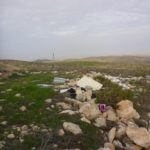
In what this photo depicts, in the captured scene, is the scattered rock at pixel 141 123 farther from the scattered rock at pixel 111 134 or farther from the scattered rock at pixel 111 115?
the scattered rock at pixel 111 134

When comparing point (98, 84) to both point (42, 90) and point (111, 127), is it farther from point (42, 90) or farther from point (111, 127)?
point (111, 127)

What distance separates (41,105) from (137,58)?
116449 mm

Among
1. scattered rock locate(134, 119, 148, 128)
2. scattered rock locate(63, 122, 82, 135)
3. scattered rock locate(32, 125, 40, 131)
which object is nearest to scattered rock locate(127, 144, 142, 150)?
scattered rock locate(63, 122, 82, 135)

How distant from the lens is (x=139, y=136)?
30.0 ft

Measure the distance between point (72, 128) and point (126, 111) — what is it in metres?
2.16

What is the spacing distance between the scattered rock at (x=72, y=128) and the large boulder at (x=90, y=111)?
0.88m

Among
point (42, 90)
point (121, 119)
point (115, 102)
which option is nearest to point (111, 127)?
point (121, 119)

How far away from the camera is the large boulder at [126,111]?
414 inches

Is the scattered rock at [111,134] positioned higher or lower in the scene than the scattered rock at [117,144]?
higher

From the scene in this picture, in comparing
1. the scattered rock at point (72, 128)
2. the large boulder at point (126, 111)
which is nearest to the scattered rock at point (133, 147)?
the scattered rock at point (72, 128)

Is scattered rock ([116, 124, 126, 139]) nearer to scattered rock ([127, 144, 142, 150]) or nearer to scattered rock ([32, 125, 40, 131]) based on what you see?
scattered rock ([127, 144, 142, 150])

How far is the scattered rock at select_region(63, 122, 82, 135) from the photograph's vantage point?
8852 mm

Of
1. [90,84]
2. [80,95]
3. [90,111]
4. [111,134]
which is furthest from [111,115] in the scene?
[90,84]

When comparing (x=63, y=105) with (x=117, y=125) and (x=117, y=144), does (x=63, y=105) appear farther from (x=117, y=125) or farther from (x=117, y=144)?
(x=117, y=144)
